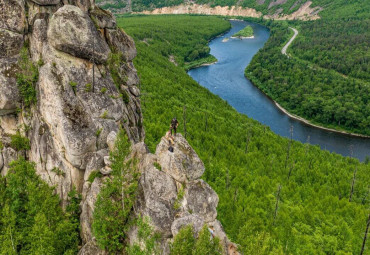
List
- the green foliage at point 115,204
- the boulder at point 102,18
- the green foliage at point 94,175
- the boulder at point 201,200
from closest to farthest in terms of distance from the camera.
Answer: the green foliage at point 115,204, the boulder at point 201,200, the green foliage at point 94,175, the boulder at point 102,18

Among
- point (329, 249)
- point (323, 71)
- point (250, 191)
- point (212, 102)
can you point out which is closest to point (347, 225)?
point (329, 249)

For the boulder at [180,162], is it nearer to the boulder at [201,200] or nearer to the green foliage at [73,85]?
the boulder at [201,200]

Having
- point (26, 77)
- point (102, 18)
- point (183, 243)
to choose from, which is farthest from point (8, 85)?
point (183, 243)

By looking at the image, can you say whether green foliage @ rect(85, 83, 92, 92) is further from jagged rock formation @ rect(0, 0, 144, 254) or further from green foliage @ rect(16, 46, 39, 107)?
green foliage @ rect(16, 46, 39, 107)

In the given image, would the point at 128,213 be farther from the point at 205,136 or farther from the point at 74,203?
the point at 205,136

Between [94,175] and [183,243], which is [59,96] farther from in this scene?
[183,243]

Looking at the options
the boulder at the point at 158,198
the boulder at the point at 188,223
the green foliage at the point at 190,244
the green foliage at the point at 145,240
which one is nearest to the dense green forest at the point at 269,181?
the boulder at the point at 188,223
